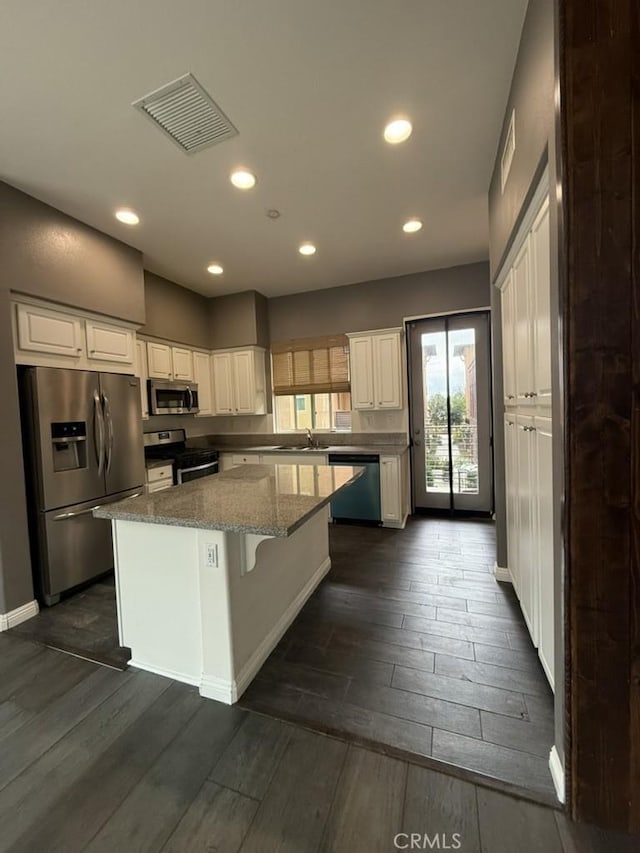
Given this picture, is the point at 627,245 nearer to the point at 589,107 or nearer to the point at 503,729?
the point at 589,107

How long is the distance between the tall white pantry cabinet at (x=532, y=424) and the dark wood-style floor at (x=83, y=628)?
221 cm

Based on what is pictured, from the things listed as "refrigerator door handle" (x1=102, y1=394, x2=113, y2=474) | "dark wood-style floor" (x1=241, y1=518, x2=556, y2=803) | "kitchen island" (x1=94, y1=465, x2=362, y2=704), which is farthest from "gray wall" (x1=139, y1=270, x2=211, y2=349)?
"dark wood-style floor" (x1=241, y1=518, x2=556, y2=803)

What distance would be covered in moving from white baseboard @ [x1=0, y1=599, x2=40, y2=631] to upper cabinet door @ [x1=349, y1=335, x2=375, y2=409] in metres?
3.57

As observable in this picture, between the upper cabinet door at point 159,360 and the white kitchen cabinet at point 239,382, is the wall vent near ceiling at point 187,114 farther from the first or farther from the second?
the white kitchen cabinet at point 239,382

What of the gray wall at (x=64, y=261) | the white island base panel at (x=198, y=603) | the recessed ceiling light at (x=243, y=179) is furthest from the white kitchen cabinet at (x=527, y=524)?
the gray wall at (x=64, y=261)

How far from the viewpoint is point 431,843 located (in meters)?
1.10

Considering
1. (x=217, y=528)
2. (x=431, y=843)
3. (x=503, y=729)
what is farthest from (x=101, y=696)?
(x=503, y=729)

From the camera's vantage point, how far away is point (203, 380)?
16.0 ft

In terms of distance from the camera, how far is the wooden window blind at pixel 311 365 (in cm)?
476

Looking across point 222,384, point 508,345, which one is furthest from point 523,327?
point 222,384

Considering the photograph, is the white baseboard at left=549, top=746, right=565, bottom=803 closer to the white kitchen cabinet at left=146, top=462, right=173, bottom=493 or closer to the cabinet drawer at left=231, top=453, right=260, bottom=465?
the white kitchen cabinet at left=146, top=462, right=173, bottom=493

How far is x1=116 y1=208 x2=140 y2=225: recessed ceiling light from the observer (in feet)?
9.09

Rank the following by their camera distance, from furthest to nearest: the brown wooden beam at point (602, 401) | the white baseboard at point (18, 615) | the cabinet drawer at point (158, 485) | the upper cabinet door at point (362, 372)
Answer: the upper cabinet door at point (362, 372)
the cabinet drawer at point (158, 485)
the white baseboard at point (18, 615)
the brown wooden beam at point (602, 401)

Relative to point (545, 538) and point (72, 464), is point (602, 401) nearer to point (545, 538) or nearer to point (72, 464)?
point (545, 538)
